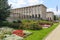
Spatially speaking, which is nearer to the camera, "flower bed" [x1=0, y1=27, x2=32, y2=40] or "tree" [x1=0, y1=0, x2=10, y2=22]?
"flower bed" [x1=0, y1=27, x2=32, y2=40]

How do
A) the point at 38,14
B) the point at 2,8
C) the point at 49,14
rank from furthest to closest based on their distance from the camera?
the point at 49,14
the point at 38,14
the point at 2,8

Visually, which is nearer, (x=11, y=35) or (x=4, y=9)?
(x=11, y=35)

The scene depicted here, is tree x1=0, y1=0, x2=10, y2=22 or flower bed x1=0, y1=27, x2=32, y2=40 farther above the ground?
tree x1=0, y1=0, x2=10, y2=22

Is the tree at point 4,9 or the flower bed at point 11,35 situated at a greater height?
the tree at point 4,9

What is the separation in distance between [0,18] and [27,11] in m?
60.1

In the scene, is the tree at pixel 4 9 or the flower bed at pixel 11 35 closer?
the flower bed at pixel 11 35

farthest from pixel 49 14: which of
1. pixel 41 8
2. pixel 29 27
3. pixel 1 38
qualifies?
pixel 1 38

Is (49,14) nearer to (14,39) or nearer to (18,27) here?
(18,27)

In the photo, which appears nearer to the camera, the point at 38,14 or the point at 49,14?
the point at 38,14

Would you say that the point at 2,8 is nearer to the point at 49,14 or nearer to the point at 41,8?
the point at 41,8

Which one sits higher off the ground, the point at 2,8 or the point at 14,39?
the point at 2,8

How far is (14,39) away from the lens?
522 inches

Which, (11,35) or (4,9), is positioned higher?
(4,9)

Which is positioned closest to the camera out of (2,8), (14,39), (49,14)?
(14,39)
